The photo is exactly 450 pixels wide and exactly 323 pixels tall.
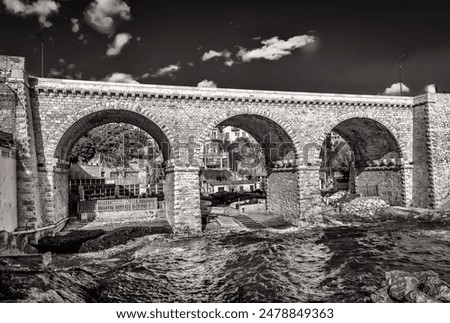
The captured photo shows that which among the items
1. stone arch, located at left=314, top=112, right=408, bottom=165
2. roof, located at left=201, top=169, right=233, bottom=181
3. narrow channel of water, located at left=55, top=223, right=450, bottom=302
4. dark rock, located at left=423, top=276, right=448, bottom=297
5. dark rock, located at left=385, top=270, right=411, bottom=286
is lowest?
narrow channel of water, located at left=55, top=223, right=450, bottom=302

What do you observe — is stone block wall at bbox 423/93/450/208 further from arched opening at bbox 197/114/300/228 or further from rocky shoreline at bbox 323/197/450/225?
arched opening at bbox 197/114/300/228

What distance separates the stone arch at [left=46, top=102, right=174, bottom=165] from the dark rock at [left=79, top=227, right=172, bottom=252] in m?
4.64

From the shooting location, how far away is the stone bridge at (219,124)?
54.8 ft

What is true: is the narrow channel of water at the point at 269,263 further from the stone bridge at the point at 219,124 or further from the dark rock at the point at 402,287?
the stone bridge at the point at 219,124

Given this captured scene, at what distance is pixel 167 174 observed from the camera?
70.2 ft

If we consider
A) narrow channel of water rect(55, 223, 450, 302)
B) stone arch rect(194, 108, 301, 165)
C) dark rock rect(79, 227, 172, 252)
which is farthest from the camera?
stone arch rect(194, 108, 301, 165)

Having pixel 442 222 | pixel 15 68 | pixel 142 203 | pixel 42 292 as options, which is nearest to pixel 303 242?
pixel 442 222

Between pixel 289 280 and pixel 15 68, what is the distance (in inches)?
648

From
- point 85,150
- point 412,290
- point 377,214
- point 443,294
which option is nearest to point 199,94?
point 412,290

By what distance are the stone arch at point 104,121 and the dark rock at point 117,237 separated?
4642 mm

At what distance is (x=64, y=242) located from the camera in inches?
656

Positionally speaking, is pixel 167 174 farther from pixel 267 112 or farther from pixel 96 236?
pixel 267 112

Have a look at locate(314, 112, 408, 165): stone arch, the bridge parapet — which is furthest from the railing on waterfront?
locate(314, 112, 408, 165): stone arch

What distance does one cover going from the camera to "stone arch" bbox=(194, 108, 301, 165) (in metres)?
19.9
